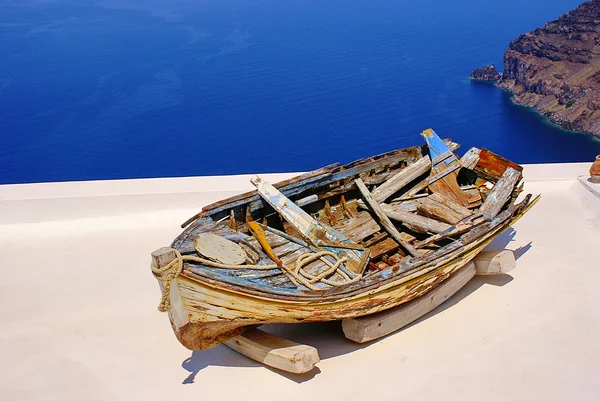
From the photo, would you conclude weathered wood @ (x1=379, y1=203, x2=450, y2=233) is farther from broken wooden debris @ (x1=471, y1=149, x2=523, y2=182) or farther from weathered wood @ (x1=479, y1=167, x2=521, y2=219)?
broken wooden debris @ (x1=471, y1=149, x2=523, y2=182)

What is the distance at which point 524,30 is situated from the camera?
2620 centimetres

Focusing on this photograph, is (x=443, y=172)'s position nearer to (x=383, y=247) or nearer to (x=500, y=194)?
(x=500, y=194)

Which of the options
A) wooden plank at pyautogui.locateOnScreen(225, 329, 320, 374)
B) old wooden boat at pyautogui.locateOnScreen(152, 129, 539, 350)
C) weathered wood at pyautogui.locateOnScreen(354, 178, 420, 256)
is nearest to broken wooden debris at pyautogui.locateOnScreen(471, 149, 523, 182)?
old wooden boat at pyautogui.locateOnScreen(152, 129, 539, 350)

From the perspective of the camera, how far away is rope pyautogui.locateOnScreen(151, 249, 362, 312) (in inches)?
167

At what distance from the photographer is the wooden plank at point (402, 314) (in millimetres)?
5000

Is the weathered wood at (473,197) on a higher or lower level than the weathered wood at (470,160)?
lower

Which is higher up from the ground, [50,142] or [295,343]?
[50,142]

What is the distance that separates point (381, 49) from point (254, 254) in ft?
70.8

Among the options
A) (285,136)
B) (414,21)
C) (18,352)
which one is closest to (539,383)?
(18,352)

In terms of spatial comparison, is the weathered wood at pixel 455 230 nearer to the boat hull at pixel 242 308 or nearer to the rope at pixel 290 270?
the boat hull at pixel 242 308

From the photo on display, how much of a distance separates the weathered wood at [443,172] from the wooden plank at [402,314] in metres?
1.05

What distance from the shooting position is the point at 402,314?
5.24 meters

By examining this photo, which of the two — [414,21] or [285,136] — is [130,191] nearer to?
[285,136]

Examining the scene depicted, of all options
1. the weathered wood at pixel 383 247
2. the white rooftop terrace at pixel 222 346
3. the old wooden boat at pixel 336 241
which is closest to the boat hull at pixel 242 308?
the old wooden boat at pixel 336 241
